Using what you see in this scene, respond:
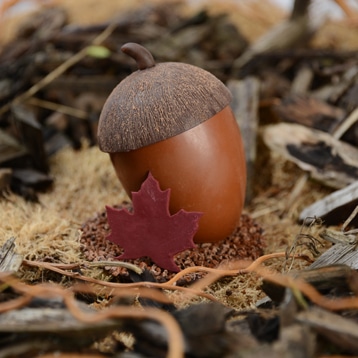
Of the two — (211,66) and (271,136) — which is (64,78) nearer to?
(211,66)

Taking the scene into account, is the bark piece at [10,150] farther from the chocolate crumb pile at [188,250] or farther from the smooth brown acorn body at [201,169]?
the smooth brown acorn body at [201,169]

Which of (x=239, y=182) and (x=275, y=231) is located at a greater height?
(x=239, y=182)

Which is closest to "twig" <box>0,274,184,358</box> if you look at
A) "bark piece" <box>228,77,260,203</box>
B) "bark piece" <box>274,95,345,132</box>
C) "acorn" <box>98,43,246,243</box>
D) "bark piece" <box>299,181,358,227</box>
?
"acorn" <box>98,43,246,243</box>

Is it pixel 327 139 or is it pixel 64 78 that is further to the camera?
pixel 64 78

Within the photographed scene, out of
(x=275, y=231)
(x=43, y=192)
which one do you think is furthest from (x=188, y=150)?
(x=43, y=192)

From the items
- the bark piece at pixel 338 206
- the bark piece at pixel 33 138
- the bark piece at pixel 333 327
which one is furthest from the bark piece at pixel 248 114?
the bark piece at pixel 333 327

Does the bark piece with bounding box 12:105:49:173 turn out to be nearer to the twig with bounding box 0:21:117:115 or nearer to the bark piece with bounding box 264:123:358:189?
the twig with bounding box 0:21:117:115
